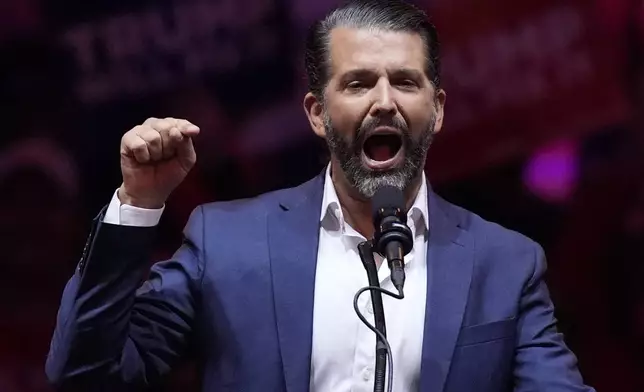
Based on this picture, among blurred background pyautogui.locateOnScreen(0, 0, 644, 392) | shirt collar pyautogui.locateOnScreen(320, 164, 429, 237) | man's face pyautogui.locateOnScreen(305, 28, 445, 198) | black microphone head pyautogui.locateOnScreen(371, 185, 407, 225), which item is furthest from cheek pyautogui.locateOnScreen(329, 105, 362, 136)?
blurred background pyautogui.locateOnScreen(0, 0, 644, 392)

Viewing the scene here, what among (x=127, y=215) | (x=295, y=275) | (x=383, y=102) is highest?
(x=383, y=102)

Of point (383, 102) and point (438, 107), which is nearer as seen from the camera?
point (383, 102)

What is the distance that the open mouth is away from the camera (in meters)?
1.32

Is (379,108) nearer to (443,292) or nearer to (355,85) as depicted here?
(355,85)

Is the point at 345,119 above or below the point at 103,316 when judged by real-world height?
above

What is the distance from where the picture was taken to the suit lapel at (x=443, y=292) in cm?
127

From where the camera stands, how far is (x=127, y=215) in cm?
118

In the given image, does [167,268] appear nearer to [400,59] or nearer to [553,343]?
[400,59]

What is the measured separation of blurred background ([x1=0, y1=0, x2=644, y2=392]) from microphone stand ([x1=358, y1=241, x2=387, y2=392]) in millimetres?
1044

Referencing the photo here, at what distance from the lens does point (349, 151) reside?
1349 millimetres

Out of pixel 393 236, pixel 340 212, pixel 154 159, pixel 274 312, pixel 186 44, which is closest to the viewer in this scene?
pixel 393 236

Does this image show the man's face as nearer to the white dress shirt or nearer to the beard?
the beard

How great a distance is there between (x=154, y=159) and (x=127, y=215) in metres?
0.08

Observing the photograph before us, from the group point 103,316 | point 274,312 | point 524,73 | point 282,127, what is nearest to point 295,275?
point 274,312
